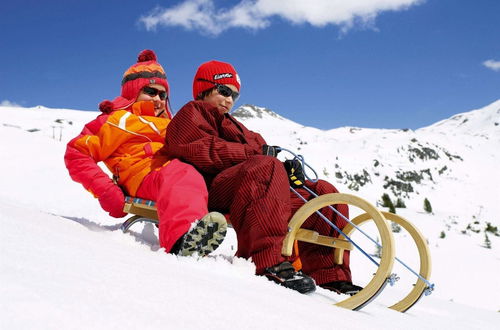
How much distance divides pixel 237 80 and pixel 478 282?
4488mm

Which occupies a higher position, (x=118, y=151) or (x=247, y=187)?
(x=118, y=151)

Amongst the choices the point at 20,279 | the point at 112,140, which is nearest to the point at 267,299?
the point at 20,279

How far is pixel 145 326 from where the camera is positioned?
658 millimetres

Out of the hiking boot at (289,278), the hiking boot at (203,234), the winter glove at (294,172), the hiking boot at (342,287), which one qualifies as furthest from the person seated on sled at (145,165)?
the hiking boot at (342,287)

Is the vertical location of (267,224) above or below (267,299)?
above

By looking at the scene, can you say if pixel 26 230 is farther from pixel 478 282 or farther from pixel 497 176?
pixel 497 176

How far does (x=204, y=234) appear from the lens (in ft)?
5.26

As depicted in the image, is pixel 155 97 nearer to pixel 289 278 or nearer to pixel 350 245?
pixel 350 245

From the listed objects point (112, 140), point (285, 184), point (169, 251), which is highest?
point (112, 140)

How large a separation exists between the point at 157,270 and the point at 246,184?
2.29ft

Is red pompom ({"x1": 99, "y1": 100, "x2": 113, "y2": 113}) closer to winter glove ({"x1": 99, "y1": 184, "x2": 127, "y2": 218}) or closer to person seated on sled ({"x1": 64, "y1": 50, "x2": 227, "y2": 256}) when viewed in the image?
person seated on sled ({"x1": 64, "y1": 50, "x2": 227, "y2": 256})

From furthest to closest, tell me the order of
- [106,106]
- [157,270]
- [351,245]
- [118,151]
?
[106,106], [118,151], [351,245], [157,270]

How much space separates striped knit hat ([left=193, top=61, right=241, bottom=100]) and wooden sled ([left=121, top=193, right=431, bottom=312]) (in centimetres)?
85

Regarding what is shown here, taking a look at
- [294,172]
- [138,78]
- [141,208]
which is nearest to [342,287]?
[294,172]
